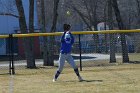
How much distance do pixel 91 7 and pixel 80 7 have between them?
338 centimetres

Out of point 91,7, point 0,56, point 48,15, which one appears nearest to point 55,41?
point 0,56

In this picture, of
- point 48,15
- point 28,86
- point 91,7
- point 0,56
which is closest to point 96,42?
point 28,86

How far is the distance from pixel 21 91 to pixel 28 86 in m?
1.32

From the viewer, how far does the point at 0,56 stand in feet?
147

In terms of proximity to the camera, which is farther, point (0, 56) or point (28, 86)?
point (0, 56)

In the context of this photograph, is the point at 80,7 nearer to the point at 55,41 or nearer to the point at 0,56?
the point at 0,56

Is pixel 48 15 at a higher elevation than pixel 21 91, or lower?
higher

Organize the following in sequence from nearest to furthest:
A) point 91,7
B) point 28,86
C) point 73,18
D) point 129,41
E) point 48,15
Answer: point 28,86 → point 129,41 → point 91,7 → point 48,15 → point 73,18

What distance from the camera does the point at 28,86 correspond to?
47.3ft

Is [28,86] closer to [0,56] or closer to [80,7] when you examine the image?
[0,56]

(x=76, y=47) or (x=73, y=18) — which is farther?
(x=73, y=18)

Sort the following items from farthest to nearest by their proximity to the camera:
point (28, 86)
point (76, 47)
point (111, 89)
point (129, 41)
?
1. point (129, 41)
2. point (76, 47)
3. point (28, 86)
4. point (111, 89)

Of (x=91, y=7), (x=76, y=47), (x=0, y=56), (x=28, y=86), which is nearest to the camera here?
(x=28, y=86)

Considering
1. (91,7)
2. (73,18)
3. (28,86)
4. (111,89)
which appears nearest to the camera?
(111,89)
